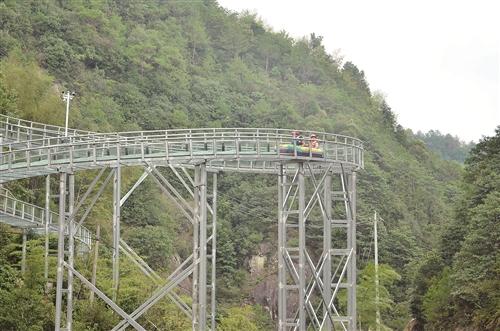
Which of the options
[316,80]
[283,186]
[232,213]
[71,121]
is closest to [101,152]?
[283,186]

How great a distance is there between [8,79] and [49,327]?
26291 mm

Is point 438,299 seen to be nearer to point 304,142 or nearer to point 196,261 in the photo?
point 304,142

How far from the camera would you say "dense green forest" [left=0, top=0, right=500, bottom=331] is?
4697cm

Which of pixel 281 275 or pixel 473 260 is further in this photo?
pixel 473 260

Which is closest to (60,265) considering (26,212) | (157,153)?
(157,153)

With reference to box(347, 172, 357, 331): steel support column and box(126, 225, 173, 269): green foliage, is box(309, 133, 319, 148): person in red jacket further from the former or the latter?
box(126, 225, 173, 269): green foliage

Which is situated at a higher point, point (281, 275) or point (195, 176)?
point (195, 176)

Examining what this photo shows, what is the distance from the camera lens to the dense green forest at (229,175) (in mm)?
46969

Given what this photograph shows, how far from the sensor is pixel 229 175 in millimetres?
80938

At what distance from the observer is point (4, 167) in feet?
123

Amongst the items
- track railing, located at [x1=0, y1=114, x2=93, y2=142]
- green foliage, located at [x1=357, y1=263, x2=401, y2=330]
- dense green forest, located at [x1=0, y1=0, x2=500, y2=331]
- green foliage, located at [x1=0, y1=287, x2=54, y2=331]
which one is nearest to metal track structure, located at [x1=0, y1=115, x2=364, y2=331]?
green foliage, located at [x1=0, y1=287, x2=54, y2=331]

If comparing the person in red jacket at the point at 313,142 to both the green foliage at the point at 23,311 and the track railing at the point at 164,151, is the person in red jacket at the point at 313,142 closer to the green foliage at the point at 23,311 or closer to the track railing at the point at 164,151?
the track railing at the point at 164,151

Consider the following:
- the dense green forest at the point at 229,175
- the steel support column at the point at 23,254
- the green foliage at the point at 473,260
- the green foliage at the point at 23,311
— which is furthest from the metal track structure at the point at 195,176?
the green foliage at the point at 473,260

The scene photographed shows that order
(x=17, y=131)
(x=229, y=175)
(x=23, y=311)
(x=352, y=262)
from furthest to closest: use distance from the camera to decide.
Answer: (x=229, y=175) → (x=17, y=131) → (x=352, y=262) → (x=23, y=311)
